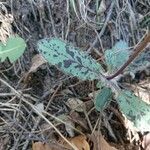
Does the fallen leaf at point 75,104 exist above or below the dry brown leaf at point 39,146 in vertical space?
above

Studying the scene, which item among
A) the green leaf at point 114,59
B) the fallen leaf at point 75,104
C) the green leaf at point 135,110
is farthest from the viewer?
the fallen leaf at point 75,104

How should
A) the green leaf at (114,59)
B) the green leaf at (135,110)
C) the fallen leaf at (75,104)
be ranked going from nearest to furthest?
the green leaf at (135,110) → the green leaf at (114,59) → the fallen leaf at (75,104)

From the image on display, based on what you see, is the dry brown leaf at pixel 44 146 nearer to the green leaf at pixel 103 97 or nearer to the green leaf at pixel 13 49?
the green leaf at pixel 103 97

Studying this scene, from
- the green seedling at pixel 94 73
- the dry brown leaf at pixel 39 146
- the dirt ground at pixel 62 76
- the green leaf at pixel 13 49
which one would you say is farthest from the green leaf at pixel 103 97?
the green leaf at pixel 13 49

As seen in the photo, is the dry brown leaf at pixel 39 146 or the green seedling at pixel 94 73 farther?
the dry brown leaf at pixel 39 146

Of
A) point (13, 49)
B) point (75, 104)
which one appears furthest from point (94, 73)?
point (13, 49)

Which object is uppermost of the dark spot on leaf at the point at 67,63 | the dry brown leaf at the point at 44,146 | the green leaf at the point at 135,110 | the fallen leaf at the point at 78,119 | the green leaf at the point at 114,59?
the dark spot on leaf at the point at 67,63

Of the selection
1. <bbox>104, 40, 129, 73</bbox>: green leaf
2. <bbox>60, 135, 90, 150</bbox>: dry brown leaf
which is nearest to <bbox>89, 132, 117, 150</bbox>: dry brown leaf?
<bbox>60, 135, 90, 150</bbox>: dry brown leaf
